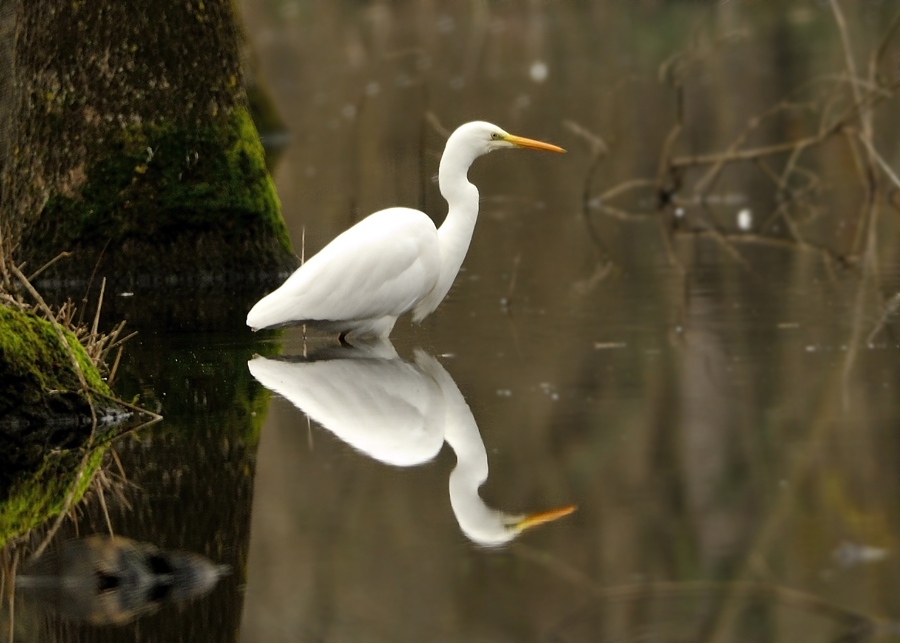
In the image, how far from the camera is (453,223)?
22.5ft

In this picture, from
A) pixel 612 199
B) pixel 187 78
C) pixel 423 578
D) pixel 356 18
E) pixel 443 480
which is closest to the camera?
pixel 423 578

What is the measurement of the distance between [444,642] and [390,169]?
46.6 feet

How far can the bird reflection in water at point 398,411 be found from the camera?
3.64 metres

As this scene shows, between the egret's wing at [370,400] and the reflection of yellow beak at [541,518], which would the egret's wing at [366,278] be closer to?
the egret's wing at [370,400]

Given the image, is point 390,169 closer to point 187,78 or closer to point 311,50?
point 187,78

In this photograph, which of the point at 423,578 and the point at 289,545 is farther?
the point at 289,545

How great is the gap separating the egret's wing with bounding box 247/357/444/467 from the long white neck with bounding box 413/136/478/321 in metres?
0.83

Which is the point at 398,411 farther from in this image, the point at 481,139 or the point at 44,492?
the point at 481,139

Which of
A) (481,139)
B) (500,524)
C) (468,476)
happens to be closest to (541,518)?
(500,524)

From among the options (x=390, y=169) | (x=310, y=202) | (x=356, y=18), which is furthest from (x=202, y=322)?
(x=356, y=18)

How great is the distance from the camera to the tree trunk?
28.1 feet

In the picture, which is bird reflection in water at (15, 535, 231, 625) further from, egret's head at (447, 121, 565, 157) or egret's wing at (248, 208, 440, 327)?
egret's head at (447, 121, 565, 157)

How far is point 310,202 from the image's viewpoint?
47.0ft

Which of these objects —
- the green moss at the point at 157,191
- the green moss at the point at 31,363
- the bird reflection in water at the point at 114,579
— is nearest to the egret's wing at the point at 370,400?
the green moss at the point at 31,363
